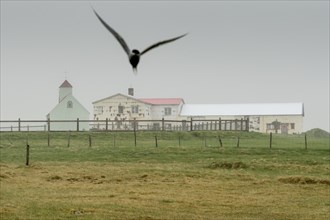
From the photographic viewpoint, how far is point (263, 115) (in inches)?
4326

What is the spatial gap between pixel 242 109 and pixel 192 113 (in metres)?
9.47

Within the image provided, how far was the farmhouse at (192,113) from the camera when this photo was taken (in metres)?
108

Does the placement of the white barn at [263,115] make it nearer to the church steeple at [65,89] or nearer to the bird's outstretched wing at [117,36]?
the church steeple at [65,89]

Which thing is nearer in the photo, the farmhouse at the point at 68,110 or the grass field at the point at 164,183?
the grass field at the point at 164,183

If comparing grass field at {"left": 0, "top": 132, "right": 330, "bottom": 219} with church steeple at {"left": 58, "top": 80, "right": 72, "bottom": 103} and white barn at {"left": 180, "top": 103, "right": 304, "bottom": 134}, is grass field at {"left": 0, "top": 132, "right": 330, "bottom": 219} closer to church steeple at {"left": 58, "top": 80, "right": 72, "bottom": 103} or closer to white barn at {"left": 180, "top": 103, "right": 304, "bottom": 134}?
church steeple at {"left": 58, "top": 80, "right": 72, "bottom": 103}

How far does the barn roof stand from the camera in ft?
365

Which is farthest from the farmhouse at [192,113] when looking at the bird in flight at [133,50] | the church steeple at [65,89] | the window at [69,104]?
the bird in flight at [133,50]

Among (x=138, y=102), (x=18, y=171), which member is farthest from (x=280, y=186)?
(x=138, y=102)

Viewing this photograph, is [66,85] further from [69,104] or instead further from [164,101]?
[164,101]

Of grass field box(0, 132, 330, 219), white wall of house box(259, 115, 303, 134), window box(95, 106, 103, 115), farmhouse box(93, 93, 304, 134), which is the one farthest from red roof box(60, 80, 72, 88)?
grass field box(0, 132, 330, 219)

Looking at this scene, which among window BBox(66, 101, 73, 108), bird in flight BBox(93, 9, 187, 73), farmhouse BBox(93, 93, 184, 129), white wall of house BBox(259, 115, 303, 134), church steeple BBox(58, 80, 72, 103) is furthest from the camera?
white wall of house BBox(259, 115, 303, 134)

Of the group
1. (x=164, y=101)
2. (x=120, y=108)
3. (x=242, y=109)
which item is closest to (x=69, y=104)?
(x=120, y=108)

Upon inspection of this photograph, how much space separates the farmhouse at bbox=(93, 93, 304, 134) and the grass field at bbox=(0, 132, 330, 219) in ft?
169

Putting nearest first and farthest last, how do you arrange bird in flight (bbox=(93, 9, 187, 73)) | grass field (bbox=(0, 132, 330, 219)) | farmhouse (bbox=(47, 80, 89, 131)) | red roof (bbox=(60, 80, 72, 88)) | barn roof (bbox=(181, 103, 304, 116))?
Answer: 1. bird in flight (bbox=(93, 9, 187, 73))
2. grass field (bbox=(0, 132, 330, 219))
3. farmhouse (bbox=(47, 80, 89, 131))
4. red roof (bbox=(60, 80, 72, 88))
5. barn roof (bbox=(181, 103, 304, 116))
